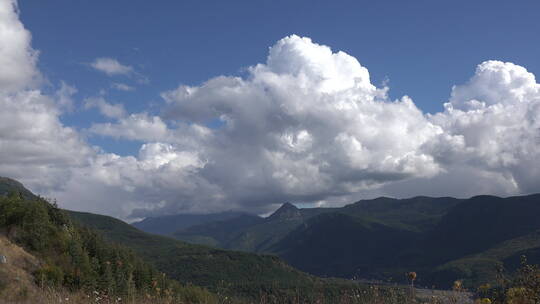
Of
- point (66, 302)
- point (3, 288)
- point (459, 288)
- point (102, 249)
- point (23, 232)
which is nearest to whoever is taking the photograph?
point (459, 288)

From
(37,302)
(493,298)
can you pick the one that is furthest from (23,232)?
(493,298)

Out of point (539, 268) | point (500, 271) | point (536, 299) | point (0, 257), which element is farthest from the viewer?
point (0, 257)

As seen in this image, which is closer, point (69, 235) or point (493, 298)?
point (493, 298)

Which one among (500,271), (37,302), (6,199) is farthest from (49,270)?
(500,271)

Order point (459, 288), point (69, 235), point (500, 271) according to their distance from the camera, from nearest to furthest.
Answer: point (500, 271), point (459, 288), point (69, 235)

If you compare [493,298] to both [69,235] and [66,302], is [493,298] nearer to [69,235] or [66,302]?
[66,302]

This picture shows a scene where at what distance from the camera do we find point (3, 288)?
25.9m

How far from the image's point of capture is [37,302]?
1250 cm

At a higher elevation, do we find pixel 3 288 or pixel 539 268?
pixel 539 268

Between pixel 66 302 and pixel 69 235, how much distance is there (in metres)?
37.1

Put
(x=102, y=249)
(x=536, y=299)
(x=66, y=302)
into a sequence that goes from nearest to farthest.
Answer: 1. (x=536, y=299)
2. (x=66, y=302)
3. (x=102, y=249)

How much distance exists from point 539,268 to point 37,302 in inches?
488

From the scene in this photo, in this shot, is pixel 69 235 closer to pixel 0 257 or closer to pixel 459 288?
pixel 0 257

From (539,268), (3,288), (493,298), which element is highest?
(539,268)
